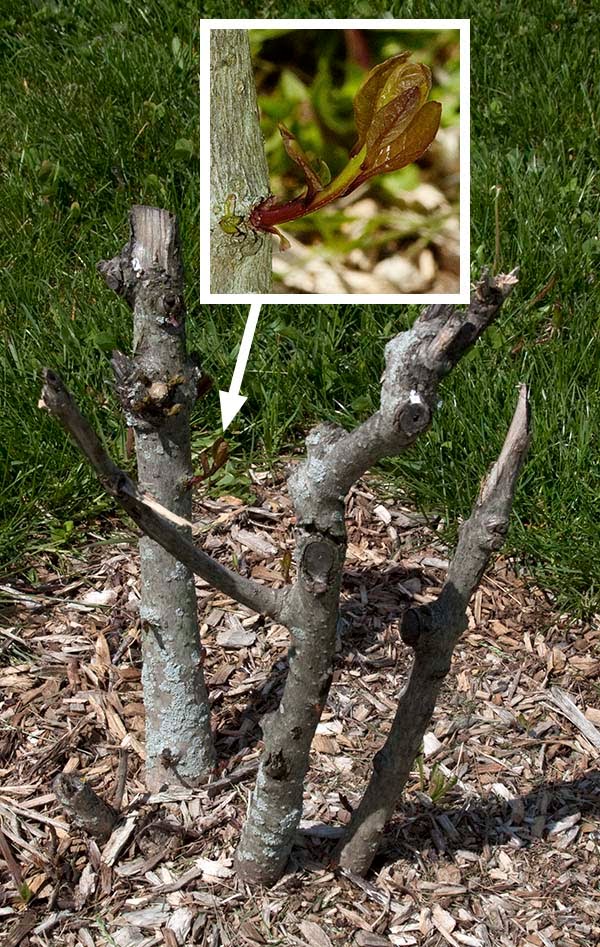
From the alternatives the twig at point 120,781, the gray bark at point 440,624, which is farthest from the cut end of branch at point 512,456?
the twig at point 120,781

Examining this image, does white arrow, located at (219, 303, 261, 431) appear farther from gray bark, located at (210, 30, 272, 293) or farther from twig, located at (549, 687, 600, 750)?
twig, located at (549, 687, 600, 750)

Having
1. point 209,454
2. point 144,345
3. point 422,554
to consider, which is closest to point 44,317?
point 209,454

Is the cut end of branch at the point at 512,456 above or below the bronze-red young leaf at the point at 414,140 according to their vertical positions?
below

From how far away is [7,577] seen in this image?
8.78 ft

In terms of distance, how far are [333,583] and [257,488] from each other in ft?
4.46

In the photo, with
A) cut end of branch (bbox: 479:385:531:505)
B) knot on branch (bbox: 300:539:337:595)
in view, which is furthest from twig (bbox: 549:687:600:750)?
knot on branch (bbox: 300:539:337:595)

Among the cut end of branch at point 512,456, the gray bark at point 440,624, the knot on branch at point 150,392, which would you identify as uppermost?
the knot on branch at point 150,392

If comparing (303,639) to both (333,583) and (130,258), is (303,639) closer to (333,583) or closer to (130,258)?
(333,583)

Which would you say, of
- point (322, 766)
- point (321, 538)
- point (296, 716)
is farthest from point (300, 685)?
point (322, 766)

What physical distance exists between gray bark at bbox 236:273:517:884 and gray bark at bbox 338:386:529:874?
14cm

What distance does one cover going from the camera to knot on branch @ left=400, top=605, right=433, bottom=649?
169 centimetres

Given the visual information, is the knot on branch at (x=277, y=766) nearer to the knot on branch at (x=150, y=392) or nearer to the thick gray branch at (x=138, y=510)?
the thick gray branch at (x=138, y=510)

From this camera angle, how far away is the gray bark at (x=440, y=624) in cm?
165

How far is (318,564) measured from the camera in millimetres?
1594
